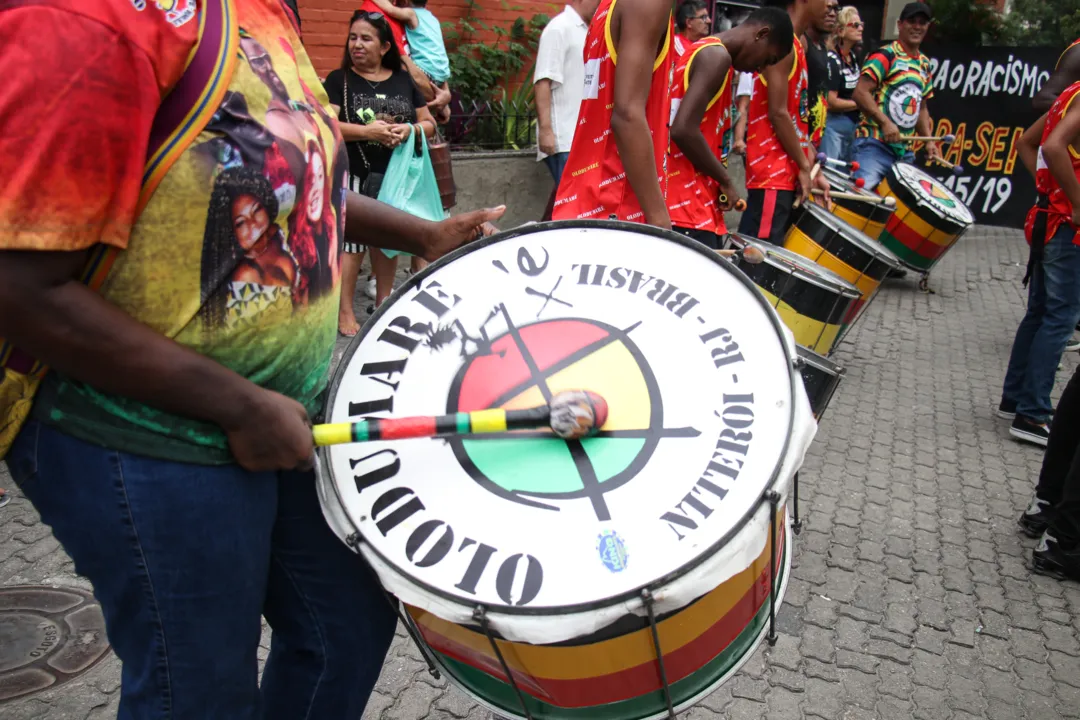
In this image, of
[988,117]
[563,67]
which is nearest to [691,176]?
[563,67]

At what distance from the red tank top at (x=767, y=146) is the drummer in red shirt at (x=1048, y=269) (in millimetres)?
1138

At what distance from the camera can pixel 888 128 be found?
7105 millimetres

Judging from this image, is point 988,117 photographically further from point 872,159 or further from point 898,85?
point 872,159

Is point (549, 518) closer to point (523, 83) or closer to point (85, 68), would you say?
point (85, 68)

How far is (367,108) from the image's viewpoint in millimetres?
4949

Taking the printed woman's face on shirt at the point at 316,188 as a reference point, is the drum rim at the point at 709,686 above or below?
below

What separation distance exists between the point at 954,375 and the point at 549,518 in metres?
4.88

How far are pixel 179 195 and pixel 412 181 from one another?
12.9 feet

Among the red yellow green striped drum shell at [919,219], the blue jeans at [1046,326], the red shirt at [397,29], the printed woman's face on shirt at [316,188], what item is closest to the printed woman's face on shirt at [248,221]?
the printed woman's face on shirt at [316,188]

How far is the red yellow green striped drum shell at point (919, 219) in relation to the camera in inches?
248

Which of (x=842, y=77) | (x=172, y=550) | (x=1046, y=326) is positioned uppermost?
(x=172, y=550)

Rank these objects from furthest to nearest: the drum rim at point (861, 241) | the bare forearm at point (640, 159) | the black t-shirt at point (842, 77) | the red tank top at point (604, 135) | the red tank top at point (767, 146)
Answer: the black t-shirt at point (842, 77) → the red tank top at point (767, 146) → the drum rim at point (861, 241) → the red tank top at point (604, 135) → the bare forearm at point (640, 159)

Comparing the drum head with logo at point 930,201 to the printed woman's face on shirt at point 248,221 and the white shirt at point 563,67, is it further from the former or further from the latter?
the printed woman's face on shirt at point 248,221

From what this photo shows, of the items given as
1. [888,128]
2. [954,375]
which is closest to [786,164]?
[954,375]
